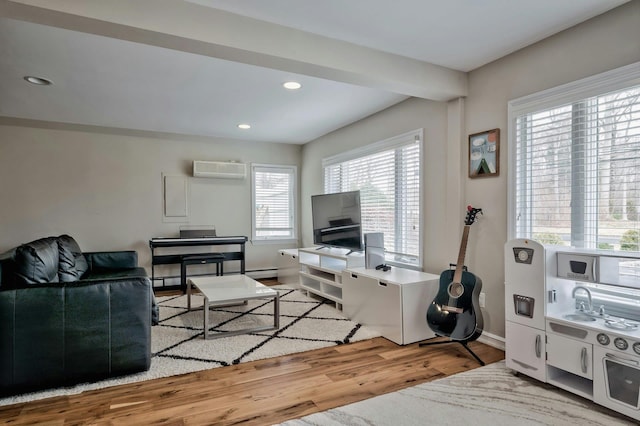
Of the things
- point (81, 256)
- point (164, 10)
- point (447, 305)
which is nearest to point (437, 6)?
point (164, 10)

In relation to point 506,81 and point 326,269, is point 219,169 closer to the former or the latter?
point 326,269

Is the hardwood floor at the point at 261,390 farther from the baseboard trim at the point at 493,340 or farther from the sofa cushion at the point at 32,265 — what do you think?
the sofa cushion at the point at 32,265

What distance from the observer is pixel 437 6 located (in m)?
2.16

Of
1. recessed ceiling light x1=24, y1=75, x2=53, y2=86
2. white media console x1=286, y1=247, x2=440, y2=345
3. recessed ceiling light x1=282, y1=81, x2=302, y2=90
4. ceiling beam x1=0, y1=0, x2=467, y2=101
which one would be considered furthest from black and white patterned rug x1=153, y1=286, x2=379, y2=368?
recessed ceiling light x1=24, y1=75, x2=53, y2=86

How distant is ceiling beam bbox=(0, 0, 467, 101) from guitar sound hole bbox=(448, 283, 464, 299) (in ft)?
5.23

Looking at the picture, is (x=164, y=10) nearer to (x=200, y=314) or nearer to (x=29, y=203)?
(x=200, y=314)

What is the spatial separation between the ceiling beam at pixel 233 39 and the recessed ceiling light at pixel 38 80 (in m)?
1.64

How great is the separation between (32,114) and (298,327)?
13.3 feet

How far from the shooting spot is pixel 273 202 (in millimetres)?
6242

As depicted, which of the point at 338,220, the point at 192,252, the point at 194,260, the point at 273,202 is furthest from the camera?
the point at 273,202

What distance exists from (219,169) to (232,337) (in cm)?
315

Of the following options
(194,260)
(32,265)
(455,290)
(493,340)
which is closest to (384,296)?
(455,290)

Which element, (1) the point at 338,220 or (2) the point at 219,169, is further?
(2) the point at 219,169

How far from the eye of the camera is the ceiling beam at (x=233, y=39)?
1891 millimetres
